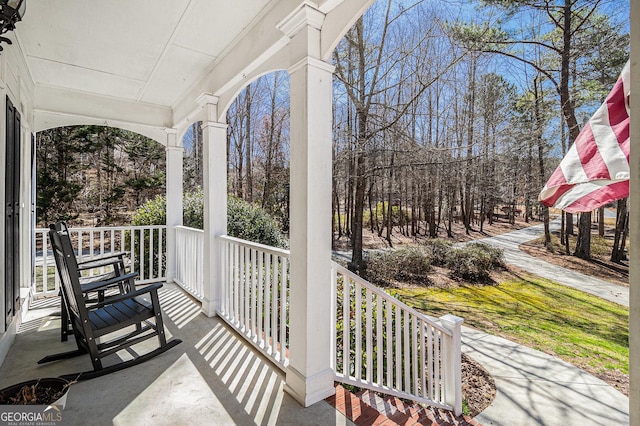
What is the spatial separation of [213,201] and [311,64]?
6.79ft

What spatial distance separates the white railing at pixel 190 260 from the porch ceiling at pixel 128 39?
1.95 m

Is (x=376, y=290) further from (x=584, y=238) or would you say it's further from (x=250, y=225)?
(x=584, y=238)

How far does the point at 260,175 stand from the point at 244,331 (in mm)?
7689

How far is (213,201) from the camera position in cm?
347

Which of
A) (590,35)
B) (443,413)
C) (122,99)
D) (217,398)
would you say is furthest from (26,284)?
(590,35)

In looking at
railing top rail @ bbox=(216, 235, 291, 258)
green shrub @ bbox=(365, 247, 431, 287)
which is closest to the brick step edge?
railing top rail @ bbox=(216, 235, 291, 258)

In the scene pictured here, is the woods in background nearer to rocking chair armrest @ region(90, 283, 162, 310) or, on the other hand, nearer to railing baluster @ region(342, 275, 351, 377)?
railing baluster @ region(342, 275, 351, 377)

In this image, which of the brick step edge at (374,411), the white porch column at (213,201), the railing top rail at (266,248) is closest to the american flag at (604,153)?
the brick step edge at (374,411)

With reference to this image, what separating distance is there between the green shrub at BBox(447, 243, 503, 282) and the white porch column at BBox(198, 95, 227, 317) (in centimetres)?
596

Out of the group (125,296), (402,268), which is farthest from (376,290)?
(402,268)

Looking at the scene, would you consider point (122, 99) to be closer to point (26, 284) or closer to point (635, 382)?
point (26, 284)

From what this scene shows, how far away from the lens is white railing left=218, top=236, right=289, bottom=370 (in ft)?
7.98

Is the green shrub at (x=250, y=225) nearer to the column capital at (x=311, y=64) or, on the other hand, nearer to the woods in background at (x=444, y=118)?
the woods in background at (x=444, y=118)

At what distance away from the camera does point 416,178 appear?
8.25 meters
